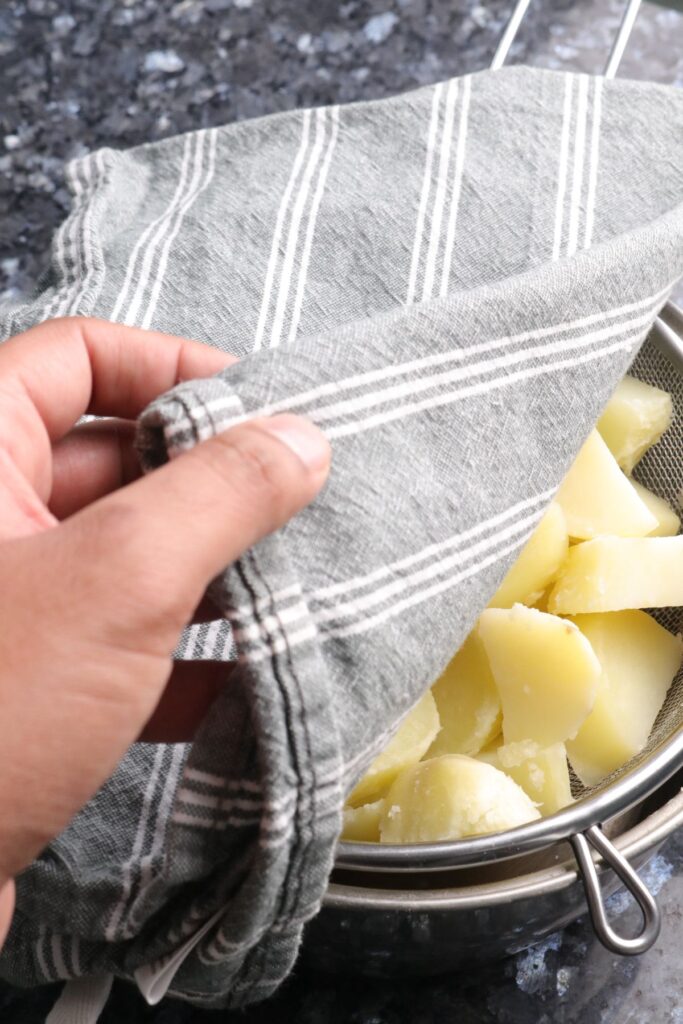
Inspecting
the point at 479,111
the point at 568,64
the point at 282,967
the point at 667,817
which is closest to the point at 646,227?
the point at 479,111

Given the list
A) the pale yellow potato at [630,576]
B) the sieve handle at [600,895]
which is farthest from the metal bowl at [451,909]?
the pale yellow potato at [630,576]

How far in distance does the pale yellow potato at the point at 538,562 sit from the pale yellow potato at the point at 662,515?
10cm

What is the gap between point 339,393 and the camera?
437mm

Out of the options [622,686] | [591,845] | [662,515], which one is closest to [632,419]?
[662,515]

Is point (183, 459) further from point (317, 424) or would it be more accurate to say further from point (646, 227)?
point (646, 227)

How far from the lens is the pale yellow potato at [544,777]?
572 millimetres

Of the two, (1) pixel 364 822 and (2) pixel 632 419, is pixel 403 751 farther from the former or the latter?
(2) pixel 632 419

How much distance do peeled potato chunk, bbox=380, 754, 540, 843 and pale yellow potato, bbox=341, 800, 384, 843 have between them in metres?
0.01

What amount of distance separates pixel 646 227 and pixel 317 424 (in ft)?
0.87

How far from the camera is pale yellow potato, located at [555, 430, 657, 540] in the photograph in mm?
643

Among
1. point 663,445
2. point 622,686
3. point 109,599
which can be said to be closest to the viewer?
point 109,599

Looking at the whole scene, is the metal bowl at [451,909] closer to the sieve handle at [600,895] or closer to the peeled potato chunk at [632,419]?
the sieve handle at [600,895]

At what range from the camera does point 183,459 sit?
0.38 meters

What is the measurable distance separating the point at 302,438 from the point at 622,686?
30cm
